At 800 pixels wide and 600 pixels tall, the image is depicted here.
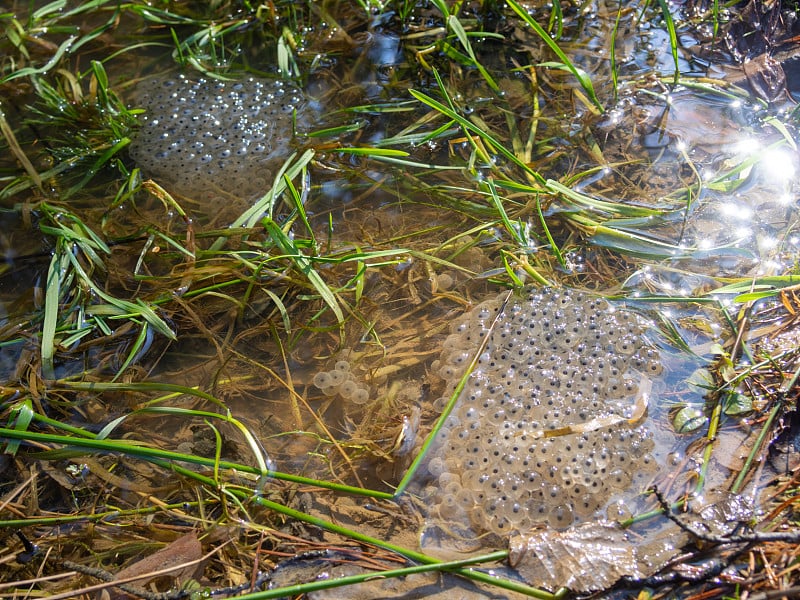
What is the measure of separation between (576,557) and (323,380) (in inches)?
32.4

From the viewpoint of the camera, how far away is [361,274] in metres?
1.94

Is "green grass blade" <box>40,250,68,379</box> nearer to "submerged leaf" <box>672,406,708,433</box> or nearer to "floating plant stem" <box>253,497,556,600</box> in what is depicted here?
"floating plant stem" <box>253,497,556,600</box>

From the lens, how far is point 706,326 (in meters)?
1.86

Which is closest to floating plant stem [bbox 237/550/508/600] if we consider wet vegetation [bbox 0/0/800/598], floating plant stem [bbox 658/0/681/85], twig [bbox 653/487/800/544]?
wet vegetation [bbox 0/0/800/598]

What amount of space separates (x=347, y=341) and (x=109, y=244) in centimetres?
90

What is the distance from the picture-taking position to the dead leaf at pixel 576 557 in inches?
56.9

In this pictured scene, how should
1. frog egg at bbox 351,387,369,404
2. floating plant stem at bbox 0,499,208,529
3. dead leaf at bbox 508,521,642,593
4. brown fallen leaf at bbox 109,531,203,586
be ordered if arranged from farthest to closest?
1. frog egg at bbox 351,387,369,404
2. floating plant stem at bbox 0,499,208,529
3. brown fallen leaf at bbox 109,531,203,586
4. dead leaf at bbox 508,521,642,593

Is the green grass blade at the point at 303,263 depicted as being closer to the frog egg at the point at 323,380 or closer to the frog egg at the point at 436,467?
the frog egg at the point at 323,380

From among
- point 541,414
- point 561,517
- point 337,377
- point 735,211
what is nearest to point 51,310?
point 337,377

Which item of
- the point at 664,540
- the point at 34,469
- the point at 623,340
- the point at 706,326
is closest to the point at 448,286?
the point at 623,340

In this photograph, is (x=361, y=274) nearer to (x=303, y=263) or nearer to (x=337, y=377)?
(x=303, y=263)

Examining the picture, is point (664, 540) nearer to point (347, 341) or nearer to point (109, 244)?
point (347, 341)

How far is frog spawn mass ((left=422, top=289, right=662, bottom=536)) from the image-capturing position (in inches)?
63.3

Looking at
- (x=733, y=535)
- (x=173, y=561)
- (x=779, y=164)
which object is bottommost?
(x=173, y=561)
